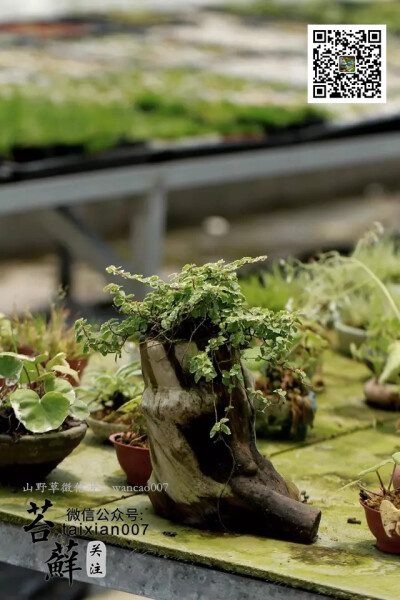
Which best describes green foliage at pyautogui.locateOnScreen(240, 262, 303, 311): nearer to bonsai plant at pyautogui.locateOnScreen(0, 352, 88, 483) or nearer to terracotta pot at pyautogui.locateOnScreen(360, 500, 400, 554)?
bonsai plant at pyautogui.locateOnScreen(0, 352, 88, 483)

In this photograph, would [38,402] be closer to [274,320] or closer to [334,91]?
[274,320]

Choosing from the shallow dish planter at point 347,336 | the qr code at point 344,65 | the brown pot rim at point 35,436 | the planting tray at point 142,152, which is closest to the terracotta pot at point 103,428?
the brown pot rim at point 35,436

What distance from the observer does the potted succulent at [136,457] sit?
331cm

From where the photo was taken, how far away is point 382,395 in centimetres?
429

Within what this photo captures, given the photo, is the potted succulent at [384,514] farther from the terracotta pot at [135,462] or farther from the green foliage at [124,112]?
the green foliage at [124,112]

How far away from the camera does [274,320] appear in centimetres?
298

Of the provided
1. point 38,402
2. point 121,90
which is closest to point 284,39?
point 121,90

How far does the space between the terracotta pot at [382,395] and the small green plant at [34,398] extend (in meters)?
1.36

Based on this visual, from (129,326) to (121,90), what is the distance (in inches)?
187

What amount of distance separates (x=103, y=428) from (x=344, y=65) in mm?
1540

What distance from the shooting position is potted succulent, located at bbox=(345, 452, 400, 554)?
9.30 ft

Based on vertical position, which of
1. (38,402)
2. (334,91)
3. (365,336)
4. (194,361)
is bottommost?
(365,336)

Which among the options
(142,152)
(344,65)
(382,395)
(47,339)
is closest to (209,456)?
A: (47,339)

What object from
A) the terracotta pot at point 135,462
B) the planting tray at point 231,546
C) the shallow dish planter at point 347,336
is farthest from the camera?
the shallow dish planter at point 347,336
